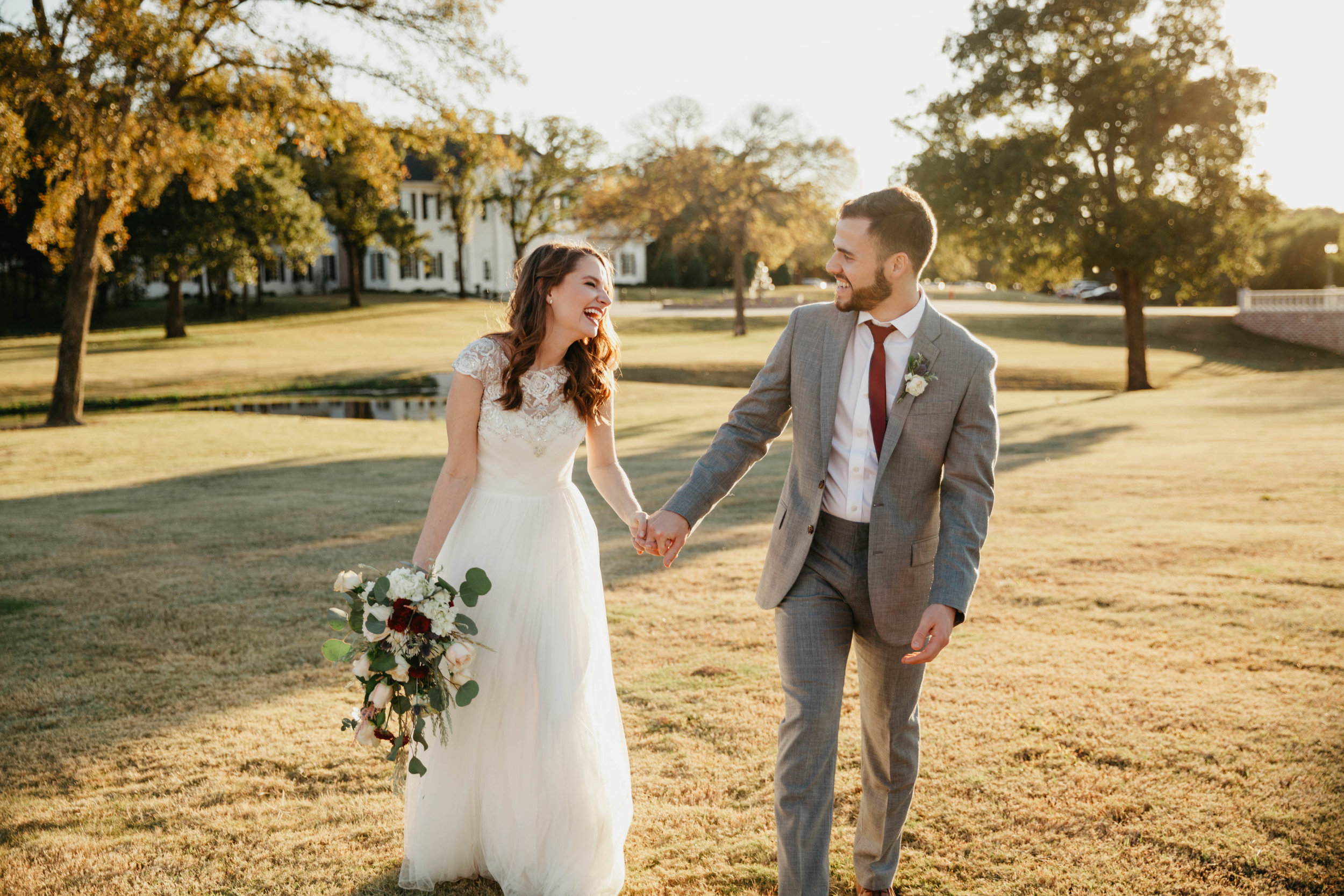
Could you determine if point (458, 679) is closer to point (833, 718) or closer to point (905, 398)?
point (833, 718)

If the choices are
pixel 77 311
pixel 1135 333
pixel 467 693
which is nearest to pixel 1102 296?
pixel 1135 333

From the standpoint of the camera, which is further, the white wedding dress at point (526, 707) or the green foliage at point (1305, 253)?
the green foliage at point (1305, 253)

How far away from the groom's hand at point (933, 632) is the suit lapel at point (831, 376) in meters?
0.58

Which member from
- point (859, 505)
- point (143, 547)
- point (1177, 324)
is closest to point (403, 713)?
point (859, 505)

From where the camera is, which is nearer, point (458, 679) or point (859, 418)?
point (859, 418)

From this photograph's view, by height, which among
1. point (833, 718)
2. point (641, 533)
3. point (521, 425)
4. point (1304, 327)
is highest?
point (1304, 327)

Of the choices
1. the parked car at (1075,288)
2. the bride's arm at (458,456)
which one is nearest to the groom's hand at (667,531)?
the bride's arm at (458,456)

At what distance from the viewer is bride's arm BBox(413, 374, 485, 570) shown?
3805 mm

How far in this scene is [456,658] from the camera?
346cm

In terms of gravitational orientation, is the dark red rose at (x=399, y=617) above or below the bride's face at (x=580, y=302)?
below

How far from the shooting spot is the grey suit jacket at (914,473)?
10.9ft

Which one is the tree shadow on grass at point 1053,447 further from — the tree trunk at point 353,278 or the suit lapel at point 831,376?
the tree trunk at point 353,278

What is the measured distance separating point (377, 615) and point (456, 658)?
0.29m

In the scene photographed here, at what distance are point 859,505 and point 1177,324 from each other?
4966cm
